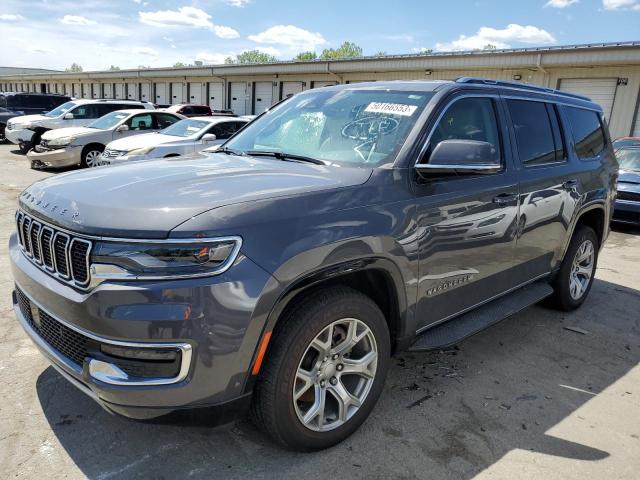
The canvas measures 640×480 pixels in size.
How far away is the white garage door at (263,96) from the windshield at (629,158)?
2101cm

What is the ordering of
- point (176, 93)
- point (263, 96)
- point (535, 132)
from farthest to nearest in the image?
point (176, 93)
point (263, 96)
point (535, 132)

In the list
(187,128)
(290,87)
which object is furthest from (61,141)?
(290,87)

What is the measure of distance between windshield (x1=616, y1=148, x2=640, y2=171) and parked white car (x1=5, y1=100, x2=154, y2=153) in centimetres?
1351

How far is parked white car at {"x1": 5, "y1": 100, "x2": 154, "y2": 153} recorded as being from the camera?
15.8 meters

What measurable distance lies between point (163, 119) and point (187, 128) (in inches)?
111

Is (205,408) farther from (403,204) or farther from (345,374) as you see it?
(403,204)

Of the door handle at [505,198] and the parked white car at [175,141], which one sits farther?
the parked white car at [175,141]

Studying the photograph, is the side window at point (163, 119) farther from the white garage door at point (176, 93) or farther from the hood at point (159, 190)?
the white garage door at point (176, 93)

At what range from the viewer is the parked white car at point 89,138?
1285cm

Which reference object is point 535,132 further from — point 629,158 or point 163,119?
point 163,119

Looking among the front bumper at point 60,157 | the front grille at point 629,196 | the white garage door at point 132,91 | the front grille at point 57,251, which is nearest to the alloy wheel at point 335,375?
the front grille at point 57,251

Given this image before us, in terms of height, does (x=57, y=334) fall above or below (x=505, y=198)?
below

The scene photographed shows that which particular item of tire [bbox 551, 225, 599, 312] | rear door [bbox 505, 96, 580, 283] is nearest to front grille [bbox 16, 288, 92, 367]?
rear door [bbox 505, 96, 580, 283]

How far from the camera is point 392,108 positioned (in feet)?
10.8
